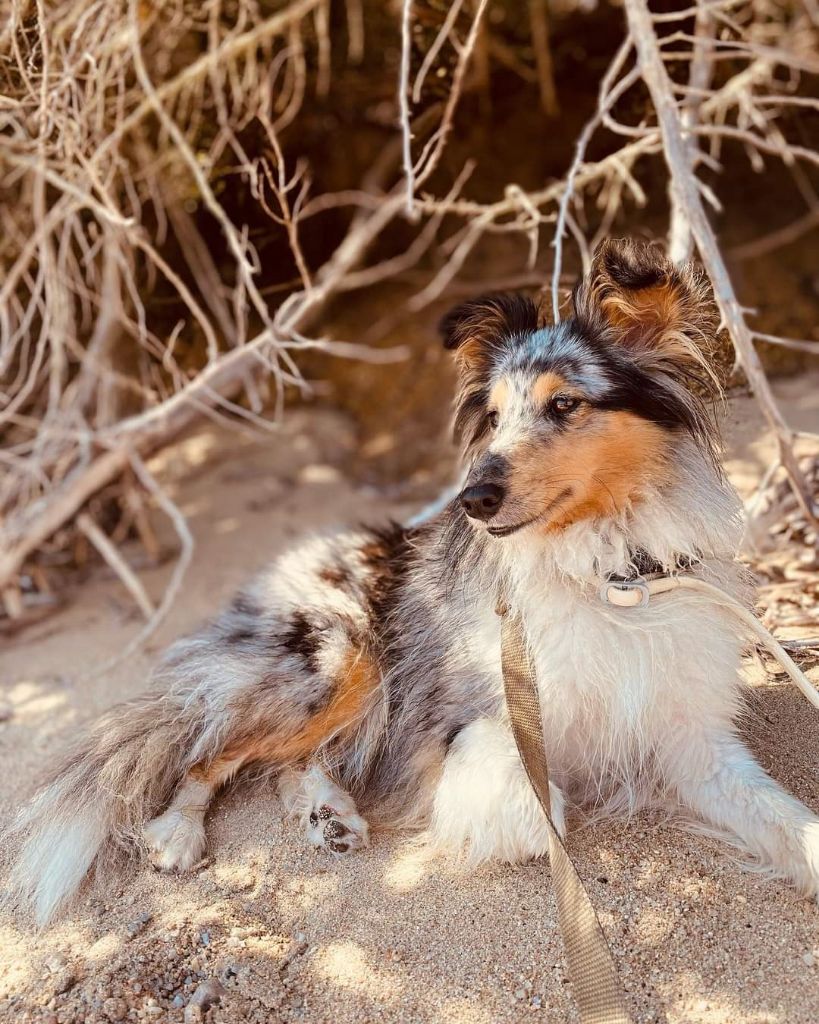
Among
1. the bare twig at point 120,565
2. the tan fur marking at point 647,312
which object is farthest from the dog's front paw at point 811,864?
the bare twig at point 120,565

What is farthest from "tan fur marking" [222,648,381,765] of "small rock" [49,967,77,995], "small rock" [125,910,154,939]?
"small rock" [49,967,77,995]

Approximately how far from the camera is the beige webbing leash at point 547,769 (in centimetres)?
233

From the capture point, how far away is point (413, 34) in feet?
15.8

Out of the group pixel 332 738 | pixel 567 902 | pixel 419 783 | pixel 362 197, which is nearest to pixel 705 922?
pixel 567 902

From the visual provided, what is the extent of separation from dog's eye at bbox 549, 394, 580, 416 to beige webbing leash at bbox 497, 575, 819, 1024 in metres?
0.53

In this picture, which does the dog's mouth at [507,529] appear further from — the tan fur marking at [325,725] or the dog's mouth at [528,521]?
the tan fur marking at [325,725]

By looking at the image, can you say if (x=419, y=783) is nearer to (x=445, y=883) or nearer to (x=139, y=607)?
(x=445, y=883)

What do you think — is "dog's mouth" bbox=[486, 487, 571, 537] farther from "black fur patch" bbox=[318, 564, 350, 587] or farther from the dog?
"black fur patch" bbox=[318, 564, 350, 587]

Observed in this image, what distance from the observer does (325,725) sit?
349 centimetres

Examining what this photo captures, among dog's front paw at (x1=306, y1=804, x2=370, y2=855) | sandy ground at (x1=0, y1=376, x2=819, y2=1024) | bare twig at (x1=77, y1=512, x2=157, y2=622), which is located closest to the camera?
sandy ground at (x1=0, y1=376, x2=819, y2=1024)

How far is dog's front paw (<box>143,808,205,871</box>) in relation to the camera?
10.2ft

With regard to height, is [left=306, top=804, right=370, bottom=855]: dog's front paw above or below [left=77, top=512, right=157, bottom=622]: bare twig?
above

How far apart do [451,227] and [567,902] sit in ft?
19.8

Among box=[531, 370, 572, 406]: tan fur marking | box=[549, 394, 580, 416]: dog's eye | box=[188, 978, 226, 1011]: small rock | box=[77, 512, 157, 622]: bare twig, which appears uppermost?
box=[531, 370, 572, 406]: tan fur marking
